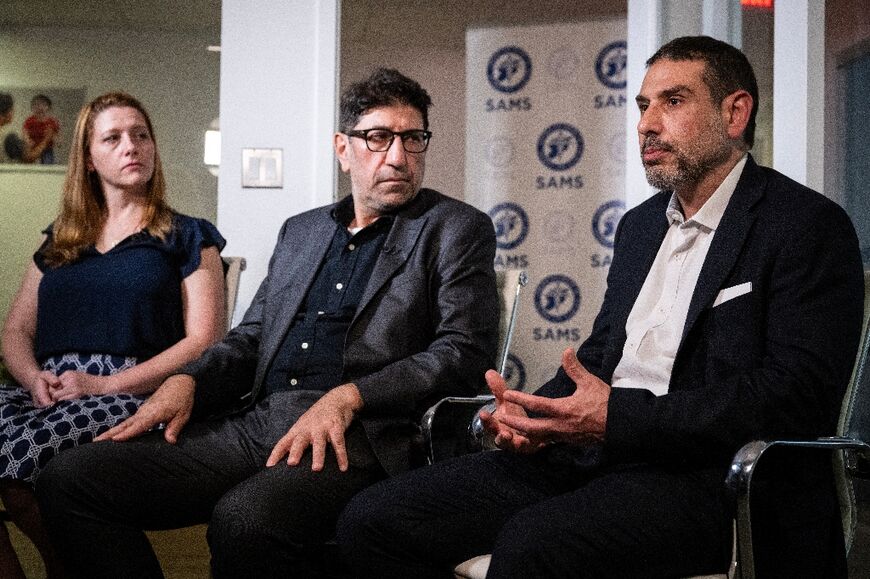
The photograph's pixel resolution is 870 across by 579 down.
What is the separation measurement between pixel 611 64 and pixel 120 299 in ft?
10.3

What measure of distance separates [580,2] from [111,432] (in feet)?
11.8

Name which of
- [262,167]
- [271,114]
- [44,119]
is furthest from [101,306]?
[44,119]

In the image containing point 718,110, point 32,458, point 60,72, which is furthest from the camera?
point 60,72

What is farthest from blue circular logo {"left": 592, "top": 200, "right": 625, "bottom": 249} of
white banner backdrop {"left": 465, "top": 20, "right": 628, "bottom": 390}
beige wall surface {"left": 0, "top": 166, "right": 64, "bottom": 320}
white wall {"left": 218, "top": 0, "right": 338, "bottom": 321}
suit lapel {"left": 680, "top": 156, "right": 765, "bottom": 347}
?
beige wall surface {"left": 0, "top": 166, "right": 64, "bottom": 320}

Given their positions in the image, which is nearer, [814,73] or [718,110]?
[718,110]

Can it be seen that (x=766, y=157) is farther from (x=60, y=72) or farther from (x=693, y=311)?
(x=60, y=72)

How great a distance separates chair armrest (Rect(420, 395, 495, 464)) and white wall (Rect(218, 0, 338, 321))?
164 cm

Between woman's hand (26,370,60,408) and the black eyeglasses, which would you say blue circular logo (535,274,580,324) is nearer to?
the black eyeglasses

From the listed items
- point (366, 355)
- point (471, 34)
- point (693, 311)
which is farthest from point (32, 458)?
point (471, 34)

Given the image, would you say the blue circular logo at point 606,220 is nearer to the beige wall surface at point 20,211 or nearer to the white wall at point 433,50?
the white wall at point 433,50

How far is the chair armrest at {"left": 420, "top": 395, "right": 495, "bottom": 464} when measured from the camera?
2125mm

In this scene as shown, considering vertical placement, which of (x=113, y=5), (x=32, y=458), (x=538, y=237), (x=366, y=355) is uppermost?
(x=113, y=5)

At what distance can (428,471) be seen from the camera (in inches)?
77.1

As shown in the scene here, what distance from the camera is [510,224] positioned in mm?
4996
